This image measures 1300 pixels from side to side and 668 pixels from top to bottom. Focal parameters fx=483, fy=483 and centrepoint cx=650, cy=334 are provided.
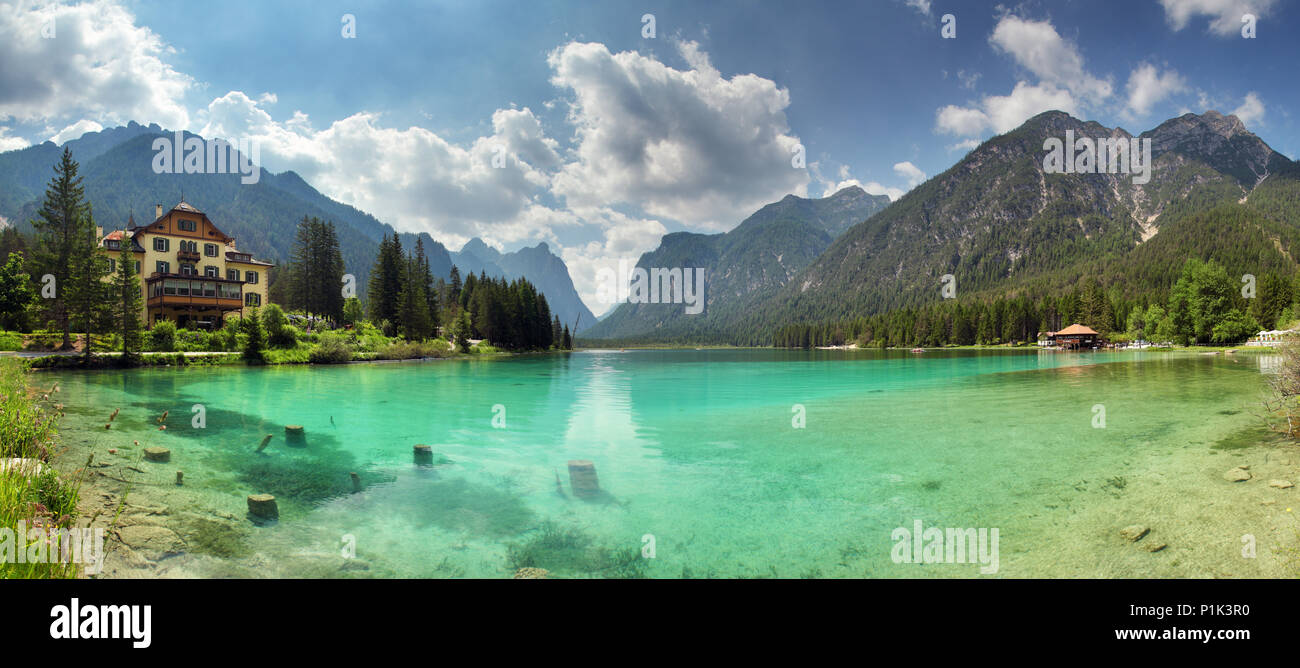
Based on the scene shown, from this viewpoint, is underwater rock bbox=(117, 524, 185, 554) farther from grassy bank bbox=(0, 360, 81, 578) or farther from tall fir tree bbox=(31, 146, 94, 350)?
tall fir tree bbox=(31, 146, 94, 350)

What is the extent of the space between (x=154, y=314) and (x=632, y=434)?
61.1 m

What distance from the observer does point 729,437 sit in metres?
17.2

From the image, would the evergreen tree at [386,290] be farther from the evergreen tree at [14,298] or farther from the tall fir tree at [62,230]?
the evergreen tree at [14,298]

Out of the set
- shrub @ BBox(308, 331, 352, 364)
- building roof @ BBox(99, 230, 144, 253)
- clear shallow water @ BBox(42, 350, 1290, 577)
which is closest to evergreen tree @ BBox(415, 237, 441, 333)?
shrub @ BBox(308, 331, 352, 364)

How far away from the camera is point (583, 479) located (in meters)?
11.3

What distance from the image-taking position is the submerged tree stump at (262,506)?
866 centimetres

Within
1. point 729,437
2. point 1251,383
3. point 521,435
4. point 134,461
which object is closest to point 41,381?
point 134,461

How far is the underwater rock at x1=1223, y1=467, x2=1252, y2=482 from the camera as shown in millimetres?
9619

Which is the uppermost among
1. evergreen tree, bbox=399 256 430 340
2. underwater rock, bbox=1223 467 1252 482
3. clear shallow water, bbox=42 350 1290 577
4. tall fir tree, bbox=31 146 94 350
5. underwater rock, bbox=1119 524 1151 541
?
tall fir tree, bbox=31 146 94 350

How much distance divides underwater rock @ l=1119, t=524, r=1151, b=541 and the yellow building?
64073 millimetres

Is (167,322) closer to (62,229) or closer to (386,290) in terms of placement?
(62,229)

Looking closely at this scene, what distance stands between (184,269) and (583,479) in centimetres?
6580

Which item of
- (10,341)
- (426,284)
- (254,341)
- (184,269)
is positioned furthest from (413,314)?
(10,341)
